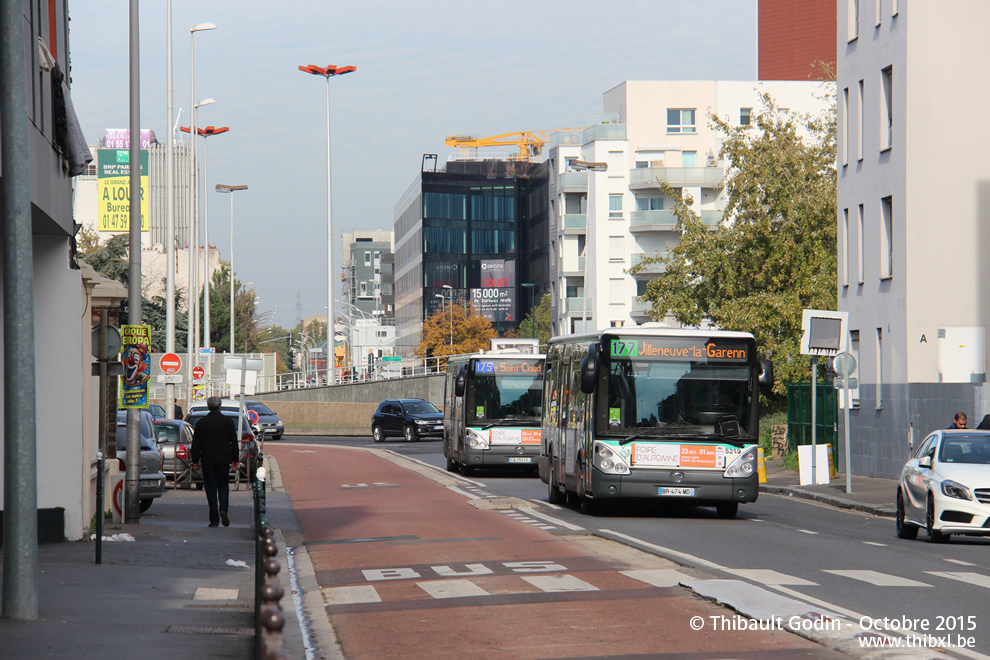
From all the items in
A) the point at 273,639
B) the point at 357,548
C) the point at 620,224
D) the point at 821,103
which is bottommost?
the point at 357,548

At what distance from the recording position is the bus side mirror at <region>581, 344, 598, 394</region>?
66.0 ft

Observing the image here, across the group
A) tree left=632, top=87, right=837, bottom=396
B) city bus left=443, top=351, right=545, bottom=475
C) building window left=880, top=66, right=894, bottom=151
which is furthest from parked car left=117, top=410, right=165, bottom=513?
tree left=632, top=87, right=837, bottom=396

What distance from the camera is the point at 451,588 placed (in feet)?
40.3

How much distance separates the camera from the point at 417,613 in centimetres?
1082

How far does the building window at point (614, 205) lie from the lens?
96.8 metres

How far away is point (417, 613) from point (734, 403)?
10586 mm

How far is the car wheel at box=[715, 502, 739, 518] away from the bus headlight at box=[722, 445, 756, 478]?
3.03ft

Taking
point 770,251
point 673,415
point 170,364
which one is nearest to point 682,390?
point 673,415

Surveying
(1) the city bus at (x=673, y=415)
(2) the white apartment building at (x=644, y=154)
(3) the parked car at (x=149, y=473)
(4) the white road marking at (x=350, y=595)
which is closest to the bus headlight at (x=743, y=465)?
(1) the city bus at (x=673, y=415)

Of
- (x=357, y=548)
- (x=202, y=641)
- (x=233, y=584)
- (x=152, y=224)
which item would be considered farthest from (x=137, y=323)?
(x=152, y=224)

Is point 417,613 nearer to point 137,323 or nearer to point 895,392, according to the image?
point 137,323

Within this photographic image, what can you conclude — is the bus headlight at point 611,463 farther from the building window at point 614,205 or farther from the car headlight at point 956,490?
the building window at point 614,205

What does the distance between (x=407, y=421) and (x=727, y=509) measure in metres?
37.8

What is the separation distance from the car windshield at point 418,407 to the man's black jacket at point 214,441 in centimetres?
3961
